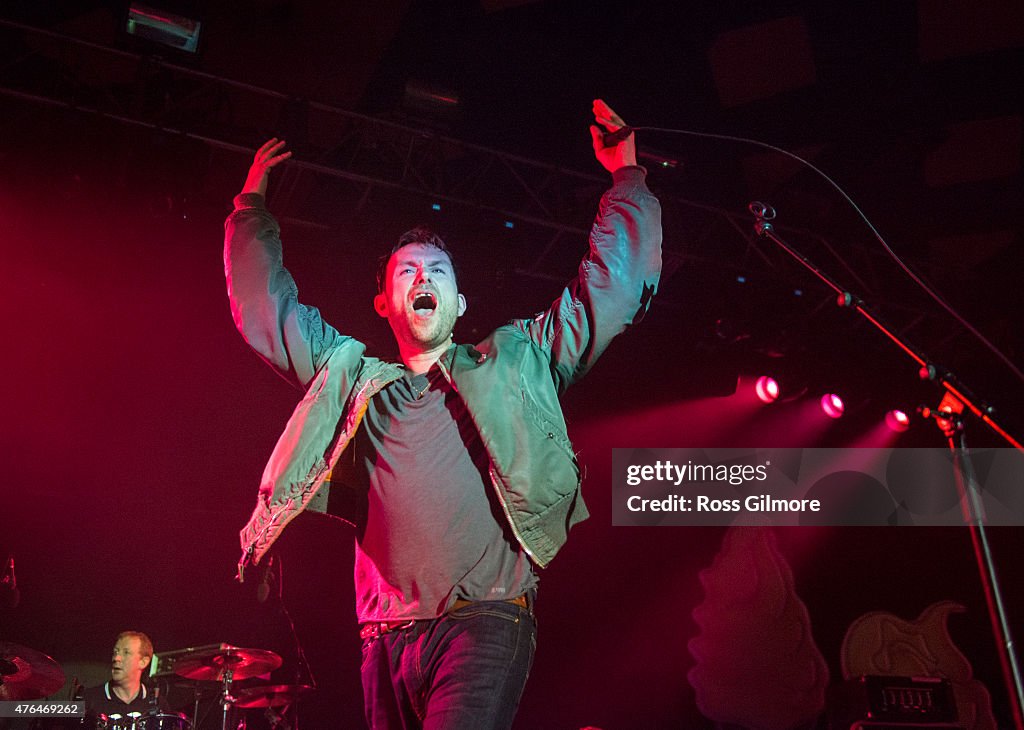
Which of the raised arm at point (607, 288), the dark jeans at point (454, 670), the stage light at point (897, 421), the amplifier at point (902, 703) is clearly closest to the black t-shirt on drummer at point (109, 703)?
the dark jeans at point (454, 670)

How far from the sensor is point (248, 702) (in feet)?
21.0

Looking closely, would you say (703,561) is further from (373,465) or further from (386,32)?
(373,465)

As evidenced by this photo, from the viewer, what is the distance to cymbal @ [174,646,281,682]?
597 centimetres

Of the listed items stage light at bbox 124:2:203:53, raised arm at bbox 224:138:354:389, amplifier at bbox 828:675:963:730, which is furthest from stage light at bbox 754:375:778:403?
raised arm at bbox 224:138:354:389

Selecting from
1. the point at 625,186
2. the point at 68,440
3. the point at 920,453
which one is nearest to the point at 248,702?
the point at 68,440

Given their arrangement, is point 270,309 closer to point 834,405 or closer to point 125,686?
point 125,686

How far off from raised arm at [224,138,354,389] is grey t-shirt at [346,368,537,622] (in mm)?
270

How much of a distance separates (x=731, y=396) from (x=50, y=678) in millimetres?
6067

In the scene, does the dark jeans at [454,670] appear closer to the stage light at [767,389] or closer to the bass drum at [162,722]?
the bass drum at [162,722]

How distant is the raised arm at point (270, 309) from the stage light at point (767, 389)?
6.26 m

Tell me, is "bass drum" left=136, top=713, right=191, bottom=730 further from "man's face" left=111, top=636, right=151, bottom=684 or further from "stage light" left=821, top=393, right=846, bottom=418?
"stage light" left=821, top=393, right=846, bottom=418

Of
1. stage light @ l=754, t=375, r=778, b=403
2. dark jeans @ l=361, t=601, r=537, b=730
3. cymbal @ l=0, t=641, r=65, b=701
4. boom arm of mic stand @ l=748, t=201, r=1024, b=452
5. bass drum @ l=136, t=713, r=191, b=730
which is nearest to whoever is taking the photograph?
dark jeans @ l=361, t=601, r=537, b=730

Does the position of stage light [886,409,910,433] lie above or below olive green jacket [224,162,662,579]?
above

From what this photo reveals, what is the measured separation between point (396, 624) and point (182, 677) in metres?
5.09
